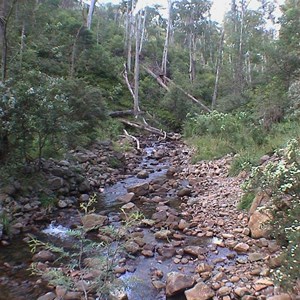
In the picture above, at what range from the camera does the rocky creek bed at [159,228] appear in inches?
173

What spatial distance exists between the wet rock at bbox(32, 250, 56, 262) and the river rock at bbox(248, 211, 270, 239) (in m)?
3.25

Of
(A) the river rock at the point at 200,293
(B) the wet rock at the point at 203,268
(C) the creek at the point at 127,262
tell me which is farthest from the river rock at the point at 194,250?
(A) the river rock at the point at 200,293

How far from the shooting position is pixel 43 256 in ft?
17.5

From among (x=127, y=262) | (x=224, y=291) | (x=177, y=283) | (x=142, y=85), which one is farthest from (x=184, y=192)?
(x=142, y=85)

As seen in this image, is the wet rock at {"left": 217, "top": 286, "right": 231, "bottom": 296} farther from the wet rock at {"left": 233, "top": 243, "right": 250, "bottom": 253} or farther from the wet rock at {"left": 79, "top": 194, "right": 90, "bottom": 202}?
the wet rock at {"left": 79, "top": 194, "right": 90, "bottom": 202}

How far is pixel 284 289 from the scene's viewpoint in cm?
367

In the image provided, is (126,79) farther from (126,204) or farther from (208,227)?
(208,227)

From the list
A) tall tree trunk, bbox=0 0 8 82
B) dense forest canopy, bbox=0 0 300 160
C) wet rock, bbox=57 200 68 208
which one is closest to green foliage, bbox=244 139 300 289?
wet rock, bbox=57 200 68 208

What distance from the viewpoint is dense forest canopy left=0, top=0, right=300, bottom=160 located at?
7.90 m

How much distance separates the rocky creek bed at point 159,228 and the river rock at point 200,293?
12mm

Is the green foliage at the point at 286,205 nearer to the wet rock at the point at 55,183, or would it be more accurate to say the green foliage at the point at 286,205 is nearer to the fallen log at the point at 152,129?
the wet rock at the point at 55,183

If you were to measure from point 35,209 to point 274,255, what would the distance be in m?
4.81

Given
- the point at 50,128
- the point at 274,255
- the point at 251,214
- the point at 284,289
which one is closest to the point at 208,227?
the point at 251,214

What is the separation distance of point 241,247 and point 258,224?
0.58 m
